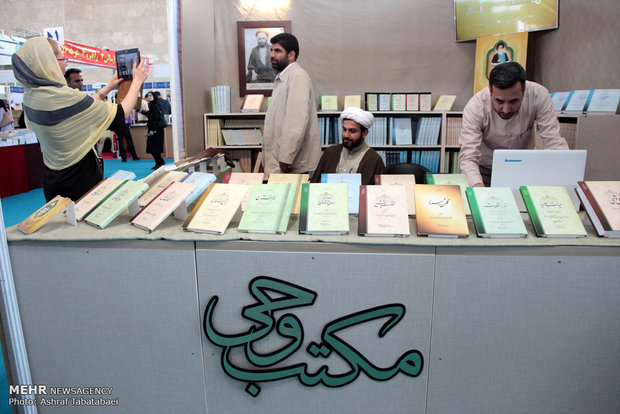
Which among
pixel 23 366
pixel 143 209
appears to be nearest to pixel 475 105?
pixel 143 209

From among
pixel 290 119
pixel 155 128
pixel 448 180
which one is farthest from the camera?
pixel 155 128

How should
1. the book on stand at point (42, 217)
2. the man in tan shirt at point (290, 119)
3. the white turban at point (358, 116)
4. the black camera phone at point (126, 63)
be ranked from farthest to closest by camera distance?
the man in tan shirt at point (290, 119) → the white turban at point (358, 116) → the black camera phone at point (126, 63) → the book on stand at point (42, 217)

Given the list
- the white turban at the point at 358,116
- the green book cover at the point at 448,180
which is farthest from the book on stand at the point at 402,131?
the green book cover at the point at 448,180

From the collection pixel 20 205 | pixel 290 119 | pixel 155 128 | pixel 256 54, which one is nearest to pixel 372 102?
pixel 256 54

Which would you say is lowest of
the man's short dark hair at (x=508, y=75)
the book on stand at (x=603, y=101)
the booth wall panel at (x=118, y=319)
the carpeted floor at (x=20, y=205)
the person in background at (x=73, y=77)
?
the carpeted floor at (x=20, y=205)

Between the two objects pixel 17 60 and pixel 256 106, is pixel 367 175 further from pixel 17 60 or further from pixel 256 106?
pixel 256 106

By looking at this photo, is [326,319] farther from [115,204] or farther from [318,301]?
[115,204]

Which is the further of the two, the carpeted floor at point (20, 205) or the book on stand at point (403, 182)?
the carpeted floor at point (20, 205)

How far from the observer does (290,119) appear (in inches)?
122

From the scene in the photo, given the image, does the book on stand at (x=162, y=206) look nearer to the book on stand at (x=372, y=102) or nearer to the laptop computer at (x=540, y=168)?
the laptop computer at (x=540, y=168)

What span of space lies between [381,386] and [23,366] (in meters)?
1.38

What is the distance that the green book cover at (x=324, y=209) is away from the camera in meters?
1.55

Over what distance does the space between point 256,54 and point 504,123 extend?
3.26 m

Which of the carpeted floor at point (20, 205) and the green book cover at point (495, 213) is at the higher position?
the green book cover at point (495, 213)
